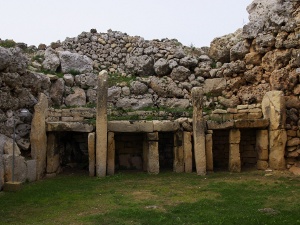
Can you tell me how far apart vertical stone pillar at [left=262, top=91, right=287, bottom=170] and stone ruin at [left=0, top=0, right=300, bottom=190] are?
0.04 metres

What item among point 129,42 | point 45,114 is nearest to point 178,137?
point 45,114

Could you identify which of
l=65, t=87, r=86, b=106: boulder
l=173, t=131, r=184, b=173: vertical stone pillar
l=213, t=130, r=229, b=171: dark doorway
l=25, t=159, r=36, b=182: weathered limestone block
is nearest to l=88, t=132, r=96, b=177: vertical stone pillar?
l=25, t=159, r=36, b=182: weathered limestone block

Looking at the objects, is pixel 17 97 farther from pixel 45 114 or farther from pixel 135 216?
pixel 135 216

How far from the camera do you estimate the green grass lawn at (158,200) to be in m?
9.28

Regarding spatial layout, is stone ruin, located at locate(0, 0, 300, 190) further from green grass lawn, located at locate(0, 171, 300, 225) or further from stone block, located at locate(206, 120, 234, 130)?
green grass lawn, located at locate(0, 171, 300, 225)

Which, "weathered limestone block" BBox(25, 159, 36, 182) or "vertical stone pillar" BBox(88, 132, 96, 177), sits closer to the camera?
"weathered limestone block" BBox(25, 159, 36, 182)

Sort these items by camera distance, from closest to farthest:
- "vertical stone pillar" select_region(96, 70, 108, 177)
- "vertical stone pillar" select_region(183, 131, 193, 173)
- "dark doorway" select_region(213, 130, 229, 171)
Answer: "vertical stone pillar" select_region(96, 70, 108, 177)
"vertical stone pillar" select_region(183, 131, 193, 173)
"dark doorway" select_region(213, 130, 229, 171)

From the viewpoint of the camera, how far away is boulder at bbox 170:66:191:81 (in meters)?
20.6

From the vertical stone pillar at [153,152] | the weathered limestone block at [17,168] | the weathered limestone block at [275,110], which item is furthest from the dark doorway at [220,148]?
the weathered limestone block at [17,168]

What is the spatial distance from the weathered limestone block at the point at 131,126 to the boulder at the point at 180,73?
5.61 m

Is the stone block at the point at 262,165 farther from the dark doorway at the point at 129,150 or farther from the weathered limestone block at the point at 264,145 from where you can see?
the dark doorway at the point at 129,150

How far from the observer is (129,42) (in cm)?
2273

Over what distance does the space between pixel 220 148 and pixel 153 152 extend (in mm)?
4177

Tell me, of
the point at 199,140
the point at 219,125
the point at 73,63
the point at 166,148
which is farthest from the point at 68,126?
the point at 219,125
